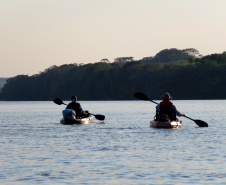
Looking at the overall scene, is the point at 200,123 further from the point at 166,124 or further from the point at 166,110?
the point at 166,110

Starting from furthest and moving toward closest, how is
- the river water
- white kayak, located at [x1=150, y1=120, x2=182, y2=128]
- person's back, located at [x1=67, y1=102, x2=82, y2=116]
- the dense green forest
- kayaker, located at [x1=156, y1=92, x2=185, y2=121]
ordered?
the dense green forest, person's back, located at [x1=67, y1=102, x2=82, y2=116], white kayak, located at [x1=150, y1=120, x2=182, y2=128], kayaker, located at [x1=156, y1=92, x2=185, y2=121], the river water

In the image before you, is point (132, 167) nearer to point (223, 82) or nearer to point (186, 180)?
point (186, 180)

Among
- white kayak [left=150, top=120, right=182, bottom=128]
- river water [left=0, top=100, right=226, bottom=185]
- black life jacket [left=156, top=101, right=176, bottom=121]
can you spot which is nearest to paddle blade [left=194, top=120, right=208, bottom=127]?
white kayak [left=150, top=120, right=182, bottom=128]

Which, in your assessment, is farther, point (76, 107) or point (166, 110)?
point (76, 107)

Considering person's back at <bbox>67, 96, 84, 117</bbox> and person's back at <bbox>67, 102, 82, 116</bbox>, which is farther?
person's back at <bbox>67, 102, 82, 116</bbox>

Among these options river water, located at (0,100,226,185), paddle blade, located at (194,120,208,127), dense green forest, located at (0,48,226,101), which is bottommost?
river water, located at (0,100,226,185)

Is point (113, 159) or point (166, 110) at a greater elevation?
point (166, 110)

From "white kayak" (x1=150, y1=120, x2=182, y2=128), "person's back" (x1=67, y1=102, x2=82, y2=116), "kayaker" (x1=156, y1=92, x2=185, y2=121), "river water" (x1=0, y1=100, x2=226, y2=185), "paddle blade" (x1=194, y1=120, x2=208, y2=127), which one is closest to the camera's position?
"river water" (x1=0, y1=100, x2=226, y2=185)

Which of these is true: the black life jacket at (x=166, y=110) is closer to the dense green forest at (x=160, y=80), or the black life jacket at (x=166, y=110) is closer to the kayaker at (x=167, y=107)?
the kayaker at (x=167, y=107)

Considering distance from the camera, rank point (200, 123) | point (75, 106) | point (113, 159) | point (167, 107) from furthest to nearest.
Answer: point (75, 106)
point (200, 123)
point (167, 107)
point (113, 159)

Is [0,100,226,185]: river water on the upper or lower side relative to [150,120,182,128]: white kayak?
lower

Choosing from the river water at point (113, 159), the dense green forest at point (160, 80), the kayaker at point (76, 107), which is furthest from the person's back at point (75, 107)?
the dense green forest at point (160, 80)

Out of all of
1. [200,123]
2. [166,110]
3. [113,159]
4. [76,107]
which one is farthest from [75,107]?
[113,159]

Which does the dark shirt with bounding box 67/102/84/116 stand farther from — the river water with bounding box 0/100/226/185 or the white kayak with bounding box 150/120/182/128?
the river water with bounding box 0/100/226/185
